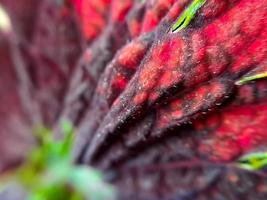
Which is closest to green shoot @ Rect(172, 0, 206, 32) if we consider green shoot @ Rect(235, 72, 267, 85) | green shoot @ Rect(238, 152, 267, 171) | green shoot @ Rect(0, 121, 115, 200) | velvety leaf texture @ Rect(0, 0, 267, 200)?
velvety leaf texture @ Rect(0, 0, 267, 200)

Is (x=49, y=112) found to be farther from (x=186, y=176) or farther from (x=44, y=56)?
(x=186, y=176)

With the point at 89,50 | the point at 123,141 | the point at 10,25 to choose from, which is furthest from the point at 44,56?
the point at 123,141

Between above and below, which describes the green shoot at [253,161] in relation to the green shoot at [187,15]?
below

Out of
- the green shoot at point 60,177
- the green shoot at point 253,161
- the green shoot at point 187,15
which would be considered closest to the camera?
→ the green shoot at point 187,15

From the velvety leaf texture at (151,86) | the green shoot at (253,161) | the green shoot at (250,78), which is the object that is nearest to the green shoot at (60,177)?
the velvety leaf texture at (151,86)

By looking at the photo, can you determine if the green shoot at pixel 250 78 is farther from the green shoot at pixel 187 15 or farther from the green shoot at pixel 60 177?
the green shoot at pixel 60 177

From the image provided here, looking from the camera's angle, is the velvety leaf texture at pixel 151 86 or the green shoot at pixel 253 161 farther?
the green shoot at pixel 253 161

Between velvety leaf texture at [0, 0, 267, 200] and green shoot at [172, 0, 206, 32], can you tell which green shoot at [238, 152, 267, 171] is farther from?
green shoot at [172, 0, 206, 32]
